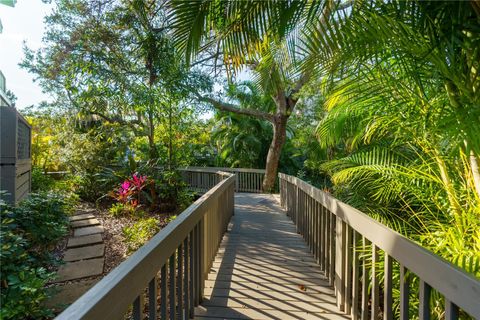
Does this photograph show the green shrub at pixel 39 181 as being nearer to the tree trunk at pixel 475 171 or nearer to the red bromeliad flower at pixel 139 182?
the red bromeliad flower at pixel 139 182

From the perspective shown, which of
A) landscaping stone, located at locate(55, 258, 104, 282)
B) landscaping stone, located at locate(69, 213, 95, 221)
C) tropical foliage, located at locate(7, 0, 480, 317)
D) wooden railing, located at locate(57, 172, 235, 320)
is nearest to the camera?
wooden railing, located at locate(57, 172, 235, 320)

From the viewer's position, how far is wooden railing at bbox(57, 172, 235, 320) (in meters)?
0.86

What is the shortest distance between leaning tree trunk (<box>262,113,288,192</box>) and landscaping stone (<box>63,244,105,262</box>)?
6819 mm

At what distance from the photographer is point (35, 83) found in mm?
10016

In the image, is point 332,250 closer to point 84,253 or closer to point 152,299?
point 152,299

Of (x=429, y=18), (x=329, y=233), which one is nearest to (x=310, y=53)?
(x=429, y=18)

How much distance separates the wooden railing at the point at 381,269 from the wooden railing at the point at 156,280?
1.05m

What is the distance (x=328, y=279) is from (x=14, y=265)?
8.72 feet

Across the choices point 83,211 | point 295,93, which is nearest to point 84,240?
point 83,211

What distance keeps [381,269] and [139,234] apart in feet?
11.0

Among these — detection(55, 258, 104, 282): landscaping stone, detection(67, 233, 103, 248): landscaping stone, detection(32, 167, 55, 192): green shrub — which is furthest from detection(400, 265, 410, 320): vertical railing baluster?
detection(32, 167, 55, 192): green shrub

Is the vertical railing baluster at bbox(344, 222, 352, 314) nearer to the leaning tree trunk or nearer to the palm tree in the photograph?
the palm tree

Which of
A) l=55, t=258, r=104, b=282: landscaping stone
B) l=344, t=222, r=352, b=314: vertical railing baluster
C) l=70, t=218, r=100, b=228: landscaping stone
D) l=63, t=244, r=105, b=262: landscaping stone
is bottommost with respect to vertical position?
l=55, t=258, r=104, b=282: landscaping stone

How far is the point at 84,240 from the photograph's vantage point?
4688 millimetres
